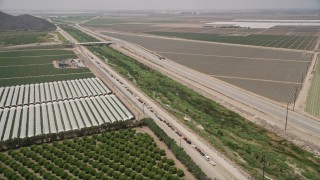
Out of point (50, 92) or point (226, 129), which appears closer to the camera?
point (226, 129)

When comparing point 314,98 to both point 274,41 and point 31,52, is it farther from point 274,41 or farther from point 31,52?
point 31,52

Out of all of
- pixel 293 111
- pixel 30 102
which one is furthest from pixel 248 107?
pixel 30 102

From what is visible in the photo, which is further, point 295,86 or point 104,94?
point 295,86

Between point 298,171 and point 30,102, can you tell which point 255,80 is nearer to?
point 298,171

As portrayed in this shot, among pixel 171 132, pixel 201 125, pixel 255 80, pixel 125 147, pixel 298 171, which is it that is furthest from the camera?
pixel 255 80

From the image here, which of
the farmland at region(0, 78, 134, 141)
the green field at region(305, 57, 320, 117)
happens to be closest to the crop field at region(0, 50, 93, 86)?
the farmland at region(0, 78, 134, 141)

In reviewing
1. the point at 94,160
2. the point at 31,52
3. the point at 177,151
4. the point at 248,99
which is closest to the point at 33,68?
the point at 31,52

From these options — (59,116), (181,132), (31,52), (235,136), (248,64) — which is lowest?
(235,136)
